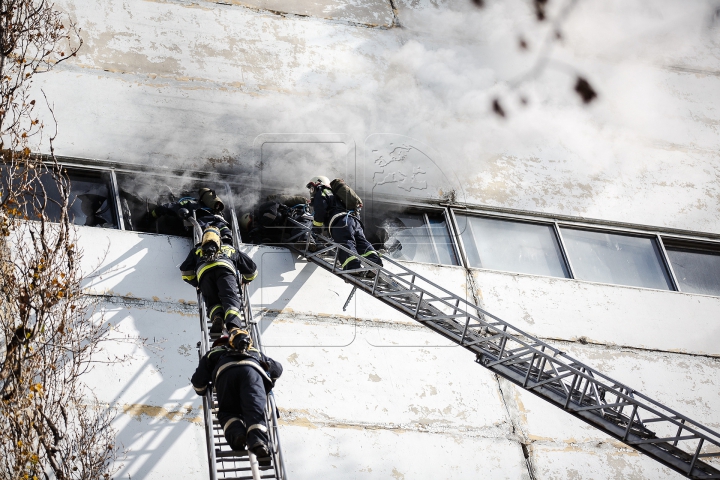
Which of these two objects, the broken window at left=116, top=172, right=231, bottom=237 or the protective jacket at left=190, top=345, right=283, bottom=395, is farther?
the broken window at left=116, top=172, right=231, bottom=237

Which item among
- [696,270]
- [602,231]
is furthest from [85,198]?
[696,270]

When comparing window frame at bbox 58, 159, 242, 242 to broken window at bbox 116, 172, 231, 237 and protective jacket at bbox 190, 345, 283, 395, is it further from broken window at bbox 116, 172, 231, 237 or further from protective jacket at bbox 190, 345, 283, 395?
protective jacket at bbox 190, 345, 283, 395

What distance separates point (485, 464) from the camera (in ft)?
25.9

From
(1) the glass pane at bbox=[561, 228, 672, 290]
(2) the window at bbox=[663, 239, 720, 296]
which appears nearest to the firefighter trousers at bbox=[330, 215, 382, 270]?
(1) the glass pane at bbox=[561, 228, 672, 290]

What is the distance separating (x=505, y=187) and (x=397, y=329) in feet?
10.3

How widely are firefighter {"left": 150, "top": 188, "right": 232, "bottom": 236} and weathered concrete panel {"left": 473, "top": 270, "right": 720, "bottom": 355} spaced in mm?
3456

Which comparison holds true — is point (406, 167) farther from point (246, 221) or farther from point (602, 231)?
point (602, 231)

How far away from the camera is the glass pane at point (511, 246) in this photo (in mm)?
9945

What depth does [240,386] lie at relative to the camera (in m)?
5.50

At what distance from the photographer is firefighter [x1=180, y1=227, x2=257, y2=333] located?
21.7 ft

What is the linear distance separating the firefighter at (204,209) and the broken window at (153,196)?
0.53ft

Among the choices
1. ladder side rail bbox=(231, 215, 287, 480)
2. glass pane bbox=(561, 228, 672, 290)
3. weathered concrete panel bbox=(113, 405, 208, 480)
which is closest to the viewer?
ladder side rail bbox=(231, 215, 287, 480)

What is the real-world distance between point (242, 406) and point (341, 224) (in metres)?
2.95

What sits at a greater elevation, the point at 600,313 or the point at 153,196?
the point at 153,196
